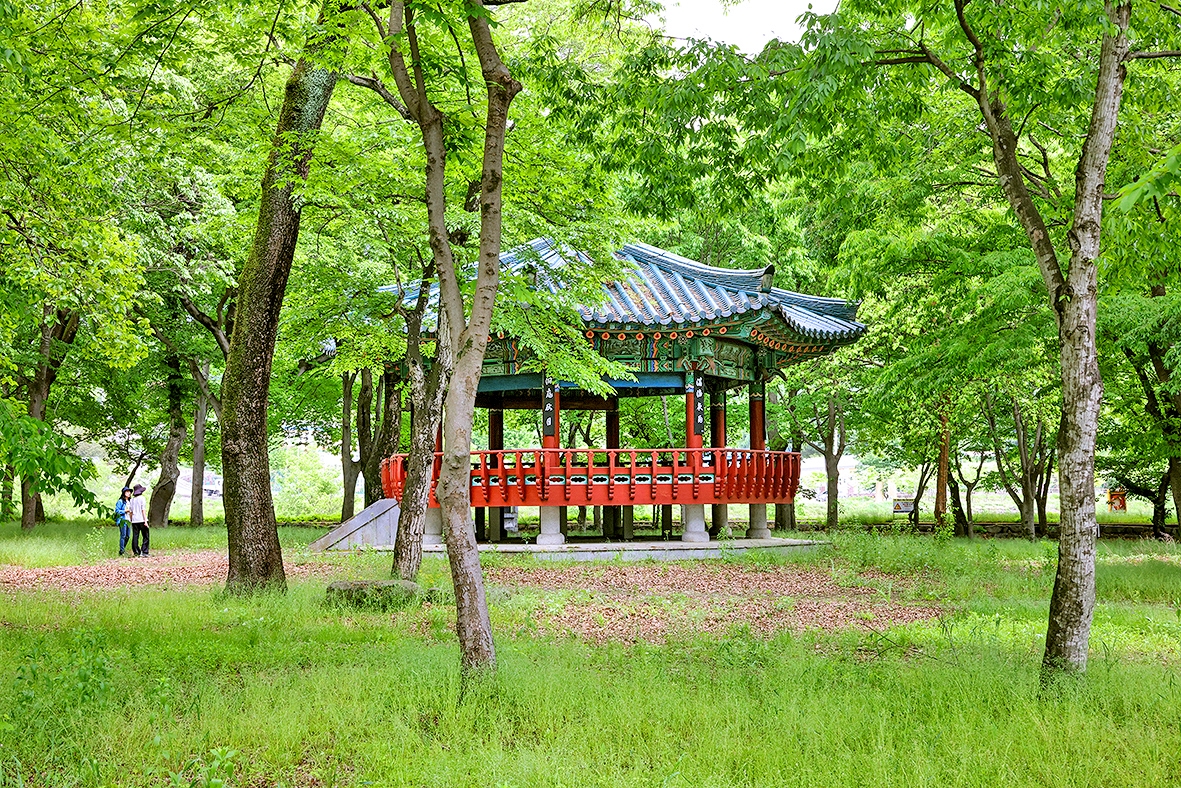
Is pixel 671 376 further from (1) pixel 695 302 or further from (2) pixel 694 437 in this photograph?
(1) pixel 695 302

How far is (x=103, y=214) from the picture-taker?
11.3 m

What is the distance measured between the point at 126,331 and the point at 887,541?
1389 centimetres

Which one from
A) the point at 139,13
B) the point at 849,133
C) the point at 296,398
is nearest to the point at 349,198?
the point at 139,13

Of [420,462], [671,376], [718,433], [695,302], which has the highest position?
[695,302]

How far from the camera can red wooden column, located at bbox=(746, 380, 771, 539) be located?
1797cm

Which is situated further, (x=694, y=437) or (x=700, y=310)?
(x=694, y=437)

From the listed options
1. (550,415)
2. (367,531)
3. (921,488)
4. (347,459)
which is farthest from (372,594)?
(921,488)

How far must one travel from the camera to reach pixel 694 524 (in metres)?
16.7

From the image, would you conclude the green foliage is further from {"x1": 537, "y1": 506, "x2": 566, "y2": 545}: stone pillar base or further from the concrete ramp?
the concrete ramp

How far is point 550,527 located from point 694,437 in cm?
316

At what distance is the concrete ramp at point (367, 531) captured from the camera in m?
17.6

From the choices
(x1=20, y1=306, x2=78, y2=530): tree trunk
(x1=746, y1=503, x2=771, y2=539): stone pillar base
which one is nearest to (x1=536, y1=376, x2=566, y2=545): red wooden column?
(x1=746, y1=503, x2=771, y2=539): stone pillar base

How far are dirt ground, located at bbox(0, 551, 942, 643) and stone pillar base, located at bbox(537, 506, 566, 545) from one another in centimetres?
158

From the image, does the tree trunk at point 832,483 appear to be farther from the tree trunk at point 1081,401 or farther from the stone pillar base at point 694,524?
the tree trunk at point 1081,401
